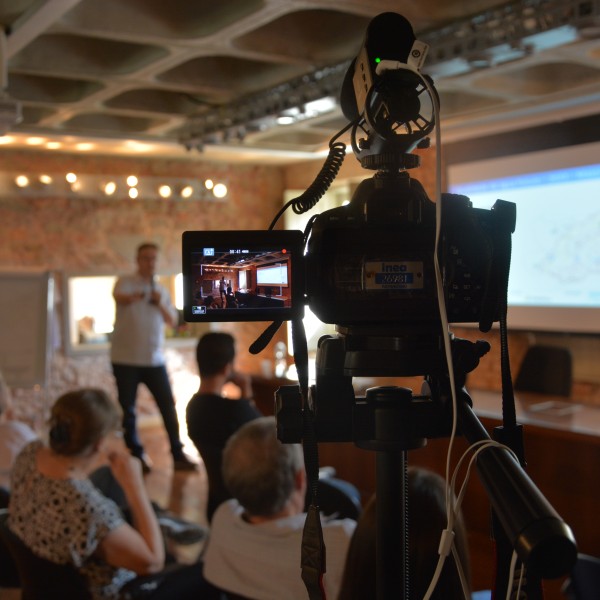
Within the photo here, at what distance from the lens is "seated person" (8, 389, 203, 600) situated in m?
2.05

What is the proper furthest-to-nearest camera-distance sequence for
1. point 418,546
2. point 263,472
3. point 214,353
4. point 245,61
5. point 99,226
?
point 99,226 → point 245,61 → point 214,353 → point 263,472 → point 418,546

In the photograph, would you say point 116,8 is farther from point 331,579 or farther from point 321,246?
point 321,246

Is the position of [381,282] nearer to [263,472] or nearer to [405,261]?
[405,261]

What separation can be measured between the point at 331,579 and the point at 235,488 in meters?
0.36

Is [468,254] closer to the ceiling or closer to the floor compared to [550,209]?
closer to the floor

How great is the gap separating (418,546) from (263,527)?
0.71 metres

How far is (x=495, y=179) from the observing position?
555cm

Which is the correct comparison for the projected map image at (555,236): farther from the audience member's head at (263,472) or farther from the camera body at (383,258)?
the camera body at (383,258)

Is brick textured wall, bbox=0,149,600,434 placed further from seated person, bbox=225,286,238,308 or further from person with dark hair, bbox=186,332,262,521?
seated person, bbox=225,286,238,308

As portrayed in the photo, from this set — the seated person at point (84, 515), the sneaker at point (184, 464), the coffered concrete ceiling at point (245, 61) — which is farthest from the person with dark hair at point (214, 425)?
the sneaker at point (184, 464)

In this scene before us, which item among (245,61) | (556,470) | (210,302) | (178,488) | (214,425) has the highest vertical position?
(245,61)

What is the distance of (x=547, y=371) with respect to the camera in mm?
4594

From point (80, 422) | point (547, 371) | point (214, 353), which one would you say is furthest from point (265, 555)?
point (547, 371)

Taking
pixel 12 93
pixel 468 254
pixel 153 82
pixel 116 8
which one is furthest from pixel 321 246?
pixel 12 93
